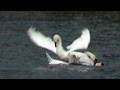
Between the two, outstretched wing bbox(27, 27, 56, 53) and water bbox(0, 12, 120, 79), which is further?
outstretched wing bbox(27, 27, 56, 53)

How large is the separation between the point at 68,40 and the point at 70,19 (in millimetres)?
6284

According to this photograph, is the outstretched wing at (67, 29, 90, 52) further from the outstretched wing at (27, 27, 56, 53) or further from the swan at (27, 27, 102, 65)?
the outstretched wing at (27, 27, 56, 53)

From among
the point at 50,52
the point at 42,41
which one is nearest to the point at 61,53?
the point at 42,41

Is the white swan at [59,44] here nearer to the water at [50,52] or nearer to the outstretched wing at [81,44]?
the outstretched wing at [81,44]

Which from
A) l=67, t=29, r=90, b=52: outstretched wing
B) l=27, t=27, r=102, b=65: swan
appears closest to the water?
l=27, t=27, r=102, b=65: swan

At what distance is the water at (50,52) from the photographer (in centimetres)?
1033

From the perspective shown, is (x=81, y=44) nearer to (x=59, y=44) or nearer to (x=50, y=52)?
(x=59, y=44)

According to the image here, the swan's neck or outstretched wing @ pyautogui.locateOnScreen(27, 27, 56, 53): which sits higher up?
outstretched wing @ pyautogui.locateOnScreen(27, 27, 56, 53)

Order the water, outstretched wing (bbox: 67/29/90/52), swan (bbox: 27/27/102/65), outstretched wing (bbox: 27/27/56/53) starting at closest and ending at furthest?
the water → swan (bbox: 27/27/102/65) → outstretched wing (bbox: 67/29/90/52) → outstretched wing (bbox: 27/27/56/53)

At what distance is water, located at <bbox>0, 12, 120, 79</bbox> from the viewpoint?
1033cm

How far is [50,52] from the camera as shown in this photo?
13297 millimetres

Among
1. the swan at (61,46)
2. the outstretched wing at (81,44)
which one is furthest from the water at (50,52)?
the outstretched wing at (81,44)

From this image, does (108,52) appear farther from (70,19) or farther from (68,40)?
(70,19)
